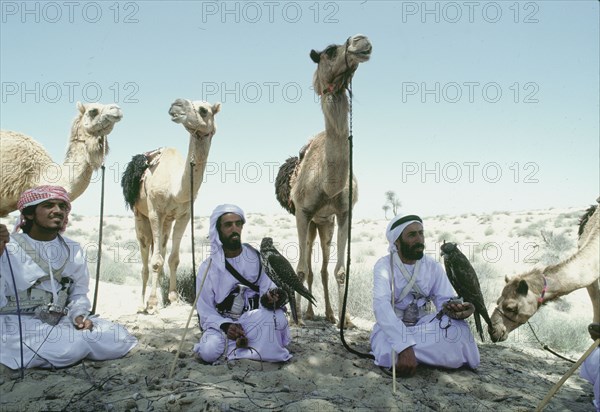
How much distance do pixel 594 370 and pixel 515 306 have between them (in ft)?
4.92

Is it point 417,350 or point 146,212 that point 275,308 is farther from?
point 146,212

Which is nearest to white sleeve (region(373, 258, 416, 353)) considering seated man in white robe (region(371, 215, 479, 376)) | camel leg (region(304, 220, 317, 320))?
seated man in white robe (region(371, 215, 479, 376))

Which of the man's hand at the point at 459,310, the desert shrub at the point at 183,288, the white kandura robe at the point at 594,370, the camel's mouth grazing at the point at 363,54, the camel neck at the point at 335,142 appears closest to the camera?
the white kandura robe at the point at 594,370

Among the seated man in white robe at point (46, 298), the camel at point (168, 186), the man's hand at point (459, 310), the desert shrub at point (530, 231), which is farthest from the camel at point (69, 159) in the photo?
the desert shrub at point (530, 231)

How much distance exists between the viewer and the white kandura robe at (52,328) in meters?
4.36

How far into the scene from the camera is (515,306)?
5.42 m

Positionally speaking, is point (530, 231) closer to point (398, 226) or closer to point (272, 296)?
point (398, 226)

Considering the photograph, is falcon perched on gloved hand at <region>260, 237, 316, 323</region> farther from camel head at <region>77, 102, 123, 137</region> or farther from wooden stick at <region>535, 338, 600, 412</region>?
camel head at <region>77, 102, 123, 137</region>

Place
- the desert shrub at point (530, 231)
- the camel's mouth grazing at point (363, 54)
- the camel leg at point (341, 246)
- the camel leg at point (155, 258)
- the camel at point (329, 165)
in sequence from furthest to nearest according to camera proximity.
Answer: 1. the desert shrub at point (530, 231)
2. the camel leg at point (155, 258)
3. the camel leg at point (341, 246)
4. the camel at point (329, 165)
5. the camel's mouth grazing at point (363, 54)

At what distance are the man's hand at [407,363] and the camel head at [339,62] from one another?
3.11 metres

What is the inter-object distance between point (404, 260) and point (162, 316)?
13.2 feet

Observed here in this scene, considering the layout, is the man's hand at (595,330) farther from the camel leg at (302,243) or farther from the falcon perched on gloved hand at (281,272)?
the camel leg at (302,243)

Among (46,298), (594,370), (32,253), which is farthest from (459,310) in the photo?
(32,253)

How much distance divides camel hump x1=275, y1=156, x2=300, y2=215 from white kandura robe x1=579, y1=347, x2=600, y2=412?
4.86m
